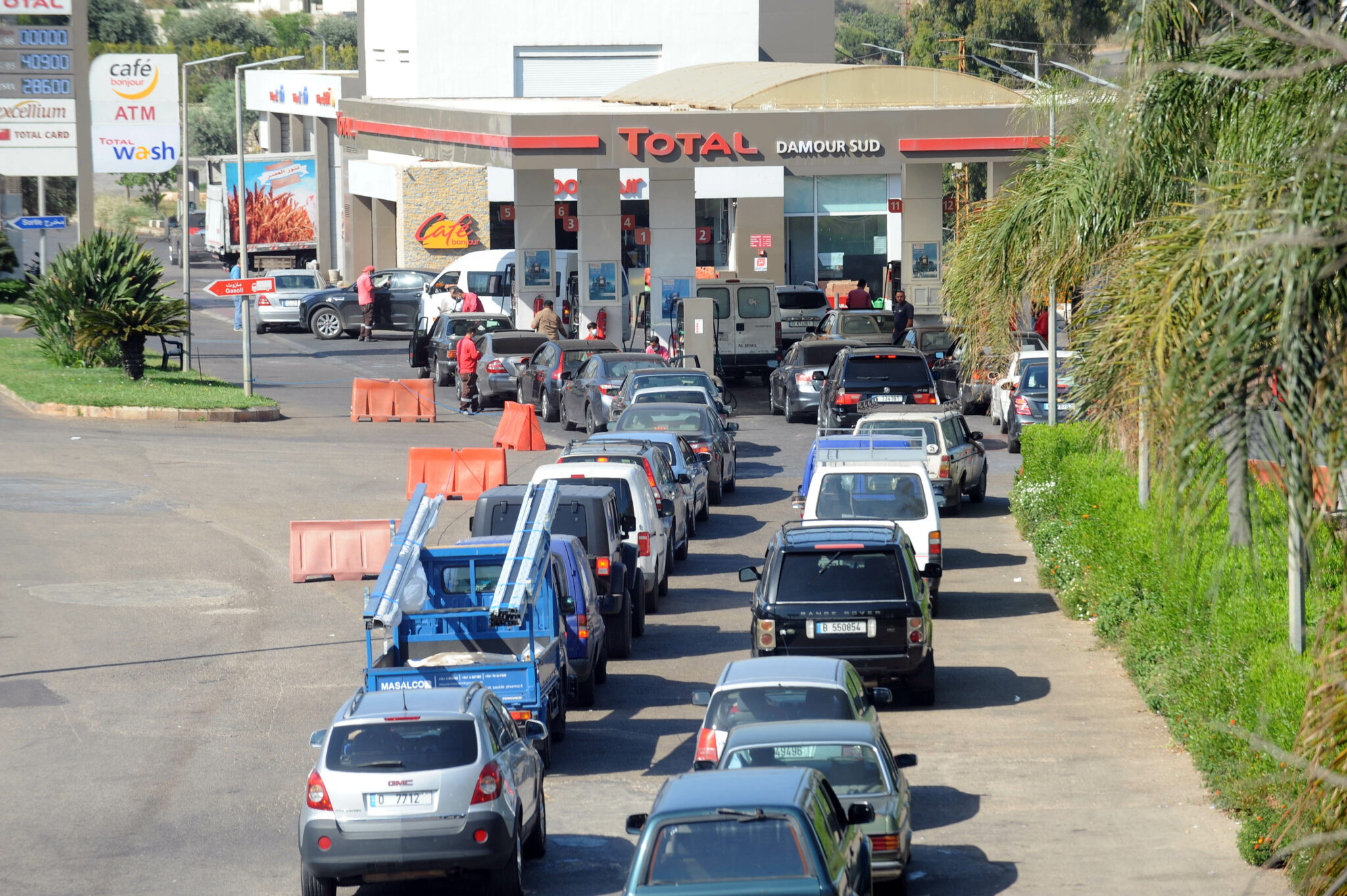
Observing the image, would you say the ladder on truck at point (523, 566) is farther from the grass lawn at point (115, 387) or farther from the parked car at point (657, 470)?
the grass lawn at point (115, 387)

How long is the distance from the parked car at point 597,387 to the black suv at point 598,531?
12.3 metres

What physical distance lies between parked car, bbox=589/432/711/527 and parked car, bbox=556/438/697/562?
20cm

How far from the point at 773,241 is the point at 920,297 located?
1731cm

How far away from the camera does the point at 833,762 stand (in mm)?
10828

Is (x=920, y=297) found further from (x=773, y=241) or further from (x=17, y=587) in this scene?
(x=17, y=587)

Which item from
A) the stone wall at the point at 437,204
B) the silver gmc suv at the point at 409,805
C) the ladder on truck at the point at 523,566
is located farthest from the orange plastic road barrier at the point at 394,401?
the stone wall at the point at 437,204

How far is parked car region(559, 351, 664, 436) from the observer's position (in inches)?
1200

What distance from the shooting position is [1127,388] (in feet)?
27.2

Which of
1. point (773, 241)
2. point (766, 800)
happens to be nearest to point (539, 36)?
point (773, 241)

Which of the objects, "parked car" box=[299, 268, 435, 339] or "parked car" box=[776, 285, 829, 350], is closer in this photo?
"parked car" box=[776, 285, 829, 350]

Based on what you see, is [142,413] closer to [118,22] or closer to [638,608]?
[638,608]

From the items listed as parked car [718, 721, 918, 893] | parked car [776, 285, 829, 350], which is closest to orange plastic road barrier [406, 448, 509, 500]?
parked car [718, 721, 918, 893]

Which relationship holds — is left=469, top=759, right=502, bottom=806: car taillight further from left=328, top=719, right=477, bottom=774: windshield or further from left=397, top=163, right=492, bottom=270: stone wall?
left=397, top=163, right=492, bottom=270: stone wall

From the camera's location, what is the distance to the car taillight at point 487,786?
10.3 m
